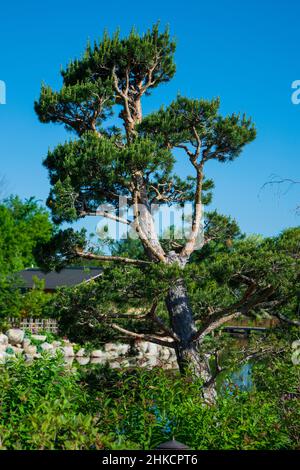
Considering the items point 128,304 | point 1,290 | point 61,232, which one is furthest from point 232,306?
point 1,290

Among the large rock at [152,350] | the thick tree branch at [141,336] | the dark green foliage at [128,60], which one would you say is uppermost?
the dark green foliage at [128,60]

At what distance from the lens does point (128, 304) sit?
27.5 ft

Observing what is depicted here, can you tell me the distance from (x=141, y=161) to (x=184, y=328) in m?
2.29

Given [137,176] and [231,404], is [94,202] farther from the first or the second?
[231,404]

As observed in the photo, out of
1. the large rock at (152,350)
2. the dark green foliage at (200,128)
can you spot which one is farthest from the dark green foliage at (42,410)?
the large rock at (152,350)

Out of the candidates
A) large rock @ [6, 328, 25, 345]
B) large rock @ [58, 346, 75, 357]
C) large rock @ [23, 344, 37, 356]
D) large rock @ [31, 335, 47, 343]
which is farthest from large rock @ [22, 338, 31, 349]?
large rock @ [58, 346, 75, 357]

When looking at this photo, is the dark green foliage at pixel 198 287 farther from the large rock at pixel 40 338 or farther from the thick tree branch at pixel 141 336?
the large rock at pixel 40 338

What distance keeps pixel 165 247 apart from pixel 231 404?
4.67 m

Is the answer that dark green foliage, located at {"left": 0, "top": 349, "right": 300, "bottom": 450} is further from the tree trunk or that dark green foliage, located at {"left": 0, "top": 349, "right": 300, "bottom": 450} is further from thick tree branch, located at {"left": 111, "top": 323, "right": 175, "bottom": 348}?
thick tree branch, located at {"left": 111, "top": 323, "right": 175, "bottom": 348}

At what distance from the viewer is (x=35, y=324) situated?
2206 centimetres

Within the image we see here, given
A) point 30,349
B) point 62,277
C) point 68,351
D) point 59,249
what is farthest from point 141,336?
point 62,277

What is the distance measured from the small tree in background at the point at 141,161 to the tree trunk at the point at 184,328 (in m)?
0.01

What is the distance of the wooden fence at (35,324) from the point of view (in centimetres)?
2164

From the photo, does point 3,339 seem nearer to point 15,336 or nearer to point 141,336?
point 15,336
